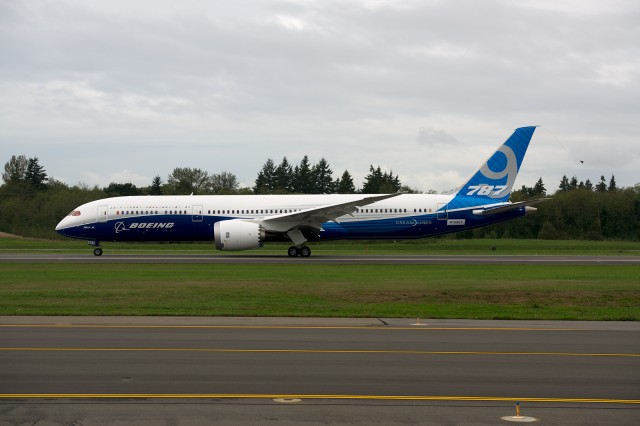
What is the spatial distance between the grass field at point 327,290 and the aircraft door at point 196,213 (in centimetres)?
833

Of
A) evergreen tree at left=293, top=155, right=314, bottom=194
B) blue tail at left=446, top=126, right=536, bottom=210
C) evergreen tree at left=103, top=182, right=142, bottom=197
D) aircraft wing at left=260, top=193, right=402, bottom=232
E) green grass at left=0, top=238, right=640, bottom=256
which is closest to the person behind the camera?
aircraft wing at left=260, top=193, right=402, bottom=232

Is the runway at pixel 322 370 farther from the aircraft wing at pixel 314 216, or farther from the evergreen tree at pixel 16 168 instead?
the evergreen tree at pixel 16 168

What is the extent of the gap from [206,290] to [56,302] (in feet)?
15.3

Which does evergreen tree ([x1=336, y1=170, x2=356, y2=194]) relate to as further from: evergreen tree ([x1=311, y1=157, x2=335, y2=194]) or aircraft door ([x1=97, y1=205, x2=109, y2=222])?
aircraft door ([x1=97, y1=205, x2=109, y2=222])

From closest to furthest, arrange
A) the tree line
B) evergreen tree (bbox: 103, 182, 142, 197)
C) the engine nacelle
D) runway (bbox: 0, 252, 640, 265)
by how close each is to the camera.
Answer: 1. runway (bbox: 0, 252, 640, 265)
2. the engine nacelle
3. the tree line
4. evergreen tree (bbox: 103, 182, 142, 197)

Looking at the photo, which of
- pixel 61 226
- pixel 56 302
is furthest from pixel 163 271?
pixel 61 226

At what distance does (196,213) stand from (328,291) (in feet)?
66.5

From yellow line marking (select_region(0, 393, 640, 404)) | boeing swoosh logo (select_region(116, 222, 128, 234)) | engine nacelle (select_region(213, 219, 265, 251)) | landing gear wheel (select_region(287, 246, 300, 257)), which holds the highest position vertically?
boeing swoosh logo (select_region(116, 222, 128, 234))

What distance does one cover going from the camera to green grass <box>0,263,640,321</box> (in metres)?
19.2

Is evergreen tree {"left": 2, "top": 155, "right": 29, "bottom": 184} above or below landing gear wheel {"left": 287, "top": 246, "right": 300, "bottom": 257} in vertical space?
above

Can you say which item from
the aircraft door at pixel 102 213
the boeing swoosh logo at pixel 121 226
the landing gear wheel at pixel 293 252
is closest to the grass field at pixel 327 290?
the landing gear wheel at pixel 293 252

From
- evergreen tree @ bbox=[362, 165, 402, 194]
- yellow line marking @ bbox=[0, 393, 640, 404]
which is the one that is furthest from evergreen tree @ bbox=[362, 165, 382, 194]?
yellow line marking @ bbox=[0, 393, 640, 404]

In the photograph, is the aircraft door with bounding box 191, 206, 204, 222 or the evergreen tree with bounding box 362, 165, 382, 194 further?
the evergreen tree with bounding box 362, 165, 382, 194

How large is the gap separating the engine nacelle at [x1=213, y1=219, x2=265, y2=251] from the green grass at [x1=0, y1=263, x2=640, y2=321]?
5242 millimetres
